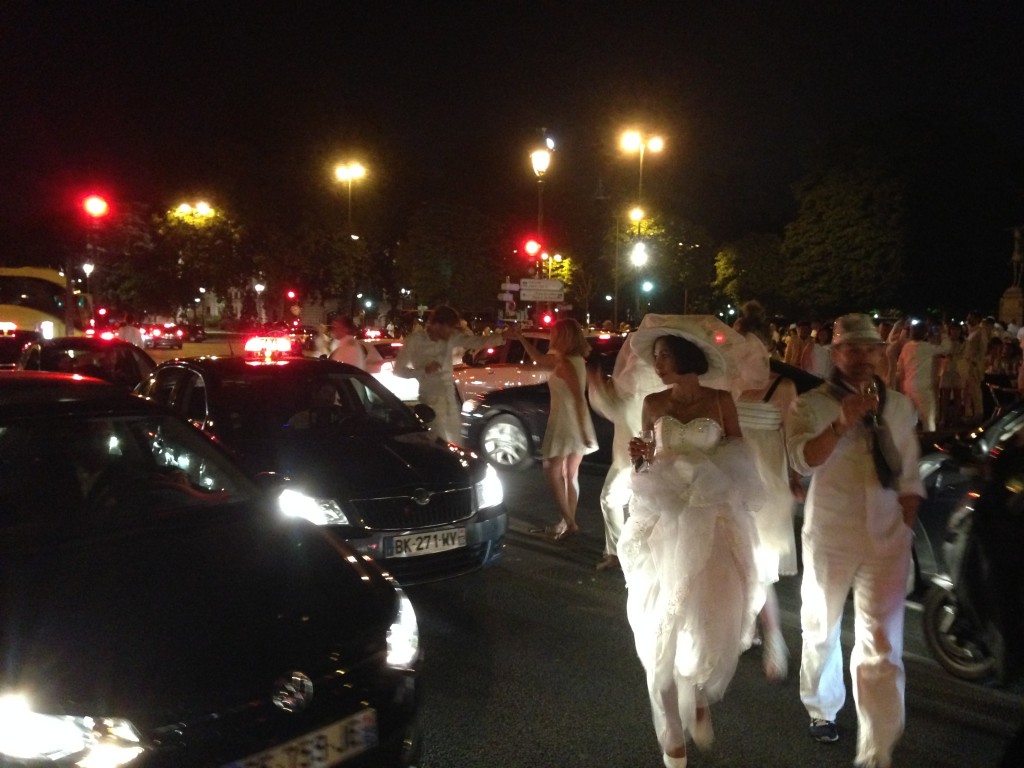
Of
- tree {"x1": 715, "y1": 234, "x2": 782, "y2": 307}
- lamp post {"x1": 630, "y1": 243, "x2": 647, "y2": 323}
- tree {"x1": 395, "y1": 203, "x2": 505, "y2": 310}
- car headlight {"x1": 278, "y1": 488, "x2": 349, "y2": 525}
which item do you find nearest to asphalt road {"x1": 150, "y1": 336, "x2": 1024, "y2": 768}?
car headlight {"x1": 278, "y1": 488, "x2": 349, "y2": 525}

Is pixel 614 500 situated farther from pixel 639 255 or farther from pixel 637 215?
pixel 639 255

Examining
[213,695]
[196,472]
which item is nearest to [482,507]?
[196,472]

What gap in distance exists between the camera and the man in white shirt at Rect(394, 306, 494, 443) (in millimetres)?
8562

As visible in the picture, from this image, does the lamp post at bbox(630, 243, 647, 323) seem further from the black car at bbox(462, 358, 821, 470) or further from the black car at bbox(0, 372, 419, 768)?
the black car at bbox(0, 372, 419, 768)

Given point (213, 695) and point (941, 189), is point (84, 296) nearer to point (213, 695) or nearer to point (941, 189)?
point (213, 695)

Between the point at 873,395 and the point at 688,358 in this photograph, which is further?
the point at 688,358

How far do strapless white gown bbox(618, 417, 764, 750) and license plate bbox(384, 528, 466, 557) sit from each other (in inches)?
81.1

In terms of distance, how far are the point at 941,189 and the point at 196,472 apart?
141 ft

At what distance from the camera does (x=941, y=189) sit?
137 feet

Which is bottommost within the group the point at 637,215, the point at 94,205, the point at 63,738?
the point at 63,738

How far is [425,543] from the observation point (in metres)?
6.01

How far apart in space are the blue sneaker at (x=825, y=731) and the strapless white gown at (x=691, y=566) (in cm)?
52

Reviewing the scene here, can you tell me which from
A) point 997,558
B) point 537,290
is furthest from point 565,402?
point 537,290

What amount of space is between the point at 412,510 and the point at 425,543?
22cm
